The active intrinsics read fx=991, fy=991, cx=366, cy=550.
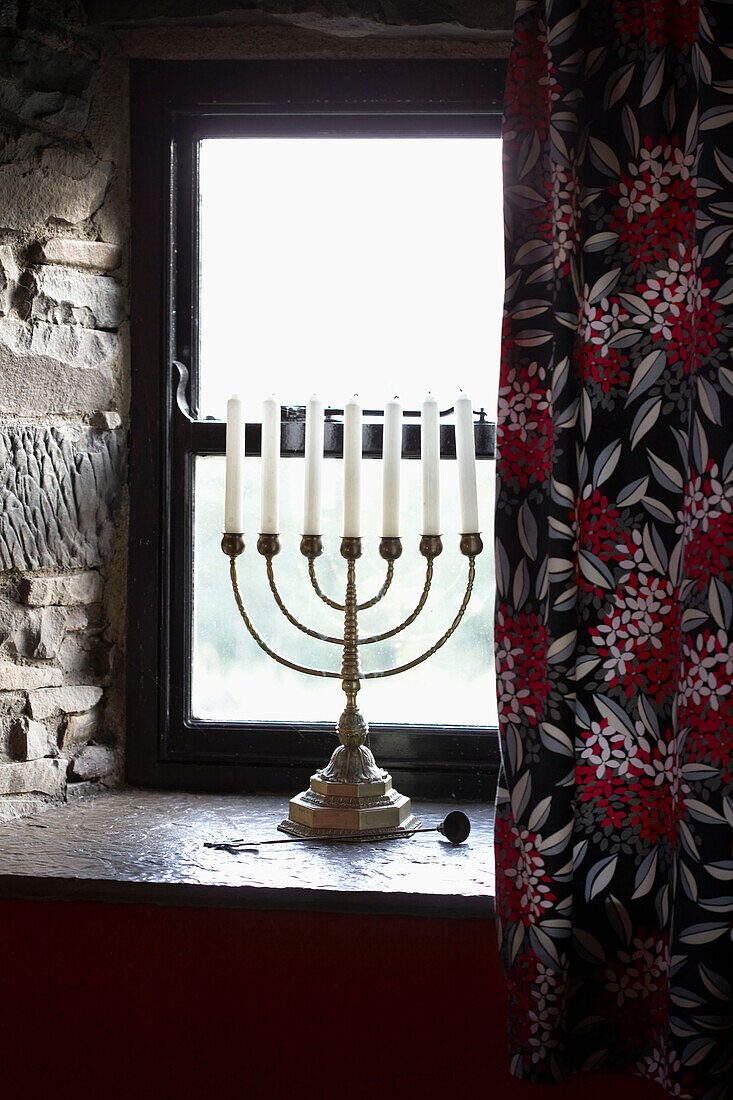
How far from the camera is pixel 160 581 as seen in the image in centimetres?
161

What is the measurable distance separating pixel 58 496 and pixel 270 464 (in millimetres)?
347

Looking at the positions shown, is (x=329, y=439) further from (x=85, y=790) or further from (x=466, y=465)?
(x=85, y=790)

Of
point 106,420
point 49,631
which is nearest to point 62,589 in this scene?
point 49,631

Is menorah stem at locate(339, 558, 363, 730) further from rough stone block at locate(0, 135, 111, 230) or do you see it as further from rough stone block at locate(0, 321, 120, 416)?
rough stone block at locate(0, 135, 111, 230)

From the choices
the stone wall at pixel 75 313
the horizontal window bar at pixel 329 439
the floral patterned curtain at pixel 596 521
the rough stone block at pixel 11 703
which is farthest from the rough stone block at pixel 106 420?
the floral patterned curtain at pixel 596 521

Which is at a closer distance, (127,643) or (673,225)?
(673,225)

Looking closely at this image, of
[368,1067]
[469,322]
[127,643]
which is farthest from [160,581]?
[368,1067]

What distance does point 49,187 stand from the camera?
1.50m

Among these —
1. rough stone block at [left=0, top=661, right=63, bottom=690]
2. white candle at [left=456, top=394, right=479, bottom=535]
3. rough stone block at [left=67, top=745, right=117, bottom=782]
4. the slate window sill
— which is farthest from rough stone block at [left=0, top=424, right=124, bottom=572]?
white candle at [left=456, top=394, right=479, bottom=535]

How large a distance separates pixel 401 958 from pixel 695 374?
80cm

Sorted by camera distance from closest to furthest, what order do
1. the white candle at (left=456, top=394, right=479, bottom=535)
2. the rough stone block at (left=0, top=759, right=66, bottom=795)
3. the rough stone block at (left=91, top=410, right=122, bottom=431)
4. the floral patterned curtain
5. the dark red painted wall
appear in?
the floral patterned curtain → the dark red painted wall → the white candle at (left=456, top=394, right=479, bottom=535) → the rough stone block at (left=0, top=759, right=66, bottom=795) → the rough stone block at (left=91, top=410, right=122, bottom=431)

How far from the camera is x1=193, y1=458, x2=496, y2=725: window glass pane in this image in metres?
1.62

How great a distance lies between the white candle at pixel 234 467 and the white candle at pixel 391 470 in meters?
0.21

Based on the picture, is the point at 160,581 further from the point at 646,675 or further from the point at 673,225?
the point at 673,225
